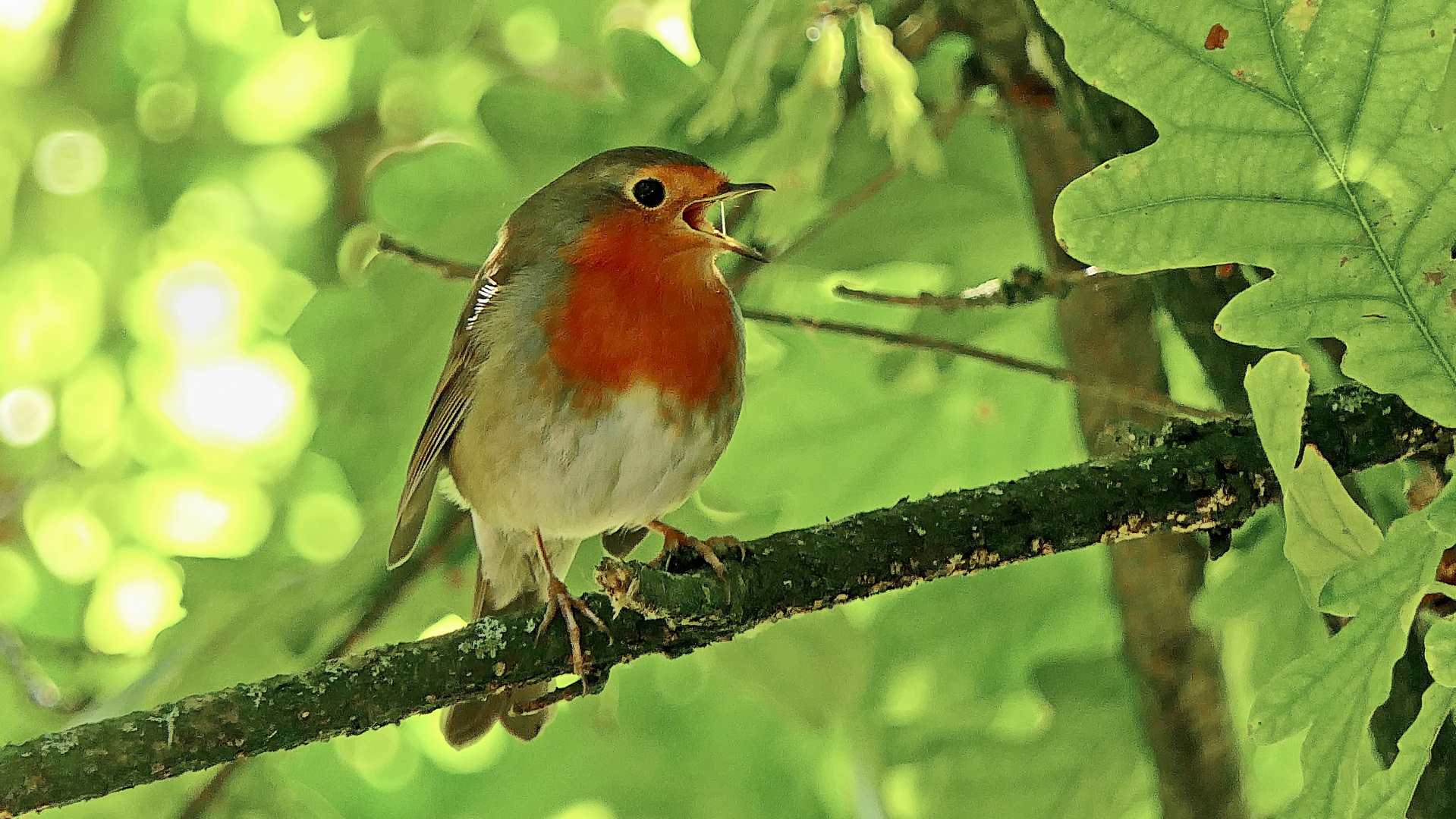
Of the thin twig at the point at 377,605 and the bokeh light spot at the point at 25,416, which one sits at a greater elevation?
the thin twig at the point at 377,605

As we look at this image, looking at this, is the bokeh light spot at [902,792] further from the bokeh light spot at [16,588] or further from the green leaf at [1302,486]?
the bokeh light spot at [16,588]

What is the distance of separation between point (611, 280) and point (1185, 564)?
164 cm

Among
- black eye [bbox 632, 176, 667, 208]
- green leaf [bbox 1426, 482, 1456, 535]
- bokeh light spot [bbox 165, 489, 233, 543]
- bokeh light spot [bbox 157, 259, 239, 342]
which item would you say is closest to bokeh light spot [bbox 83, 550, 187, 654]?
bokeh light spot [bbox 165, 489, 233, 543]

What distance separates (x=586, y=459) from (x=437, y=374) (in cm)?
78

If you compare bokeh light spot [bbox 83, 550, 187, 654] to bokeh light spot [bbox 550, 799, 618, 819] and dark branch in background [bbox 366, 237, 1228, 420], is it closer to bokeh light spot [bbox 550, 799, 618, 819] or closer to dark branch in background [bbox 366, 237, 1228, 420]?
bokeh light spot [bbox 550, 799, 618, 819]

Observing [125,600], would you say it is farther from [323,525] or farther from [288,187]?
[288,187]

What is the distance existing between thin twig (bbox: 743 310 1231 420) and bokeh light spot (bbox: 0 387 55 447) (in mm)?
2891

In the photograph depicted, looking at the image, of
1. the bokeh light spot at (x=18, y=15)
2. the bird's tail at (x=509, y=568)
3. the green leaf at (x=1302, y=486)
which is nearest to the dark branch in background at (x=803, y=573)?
the green leaf at (x=1302, y=486)

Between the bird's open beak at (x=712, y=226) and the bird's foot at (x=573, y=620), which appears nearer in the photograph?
the bird's foot at (x=573, y=620)

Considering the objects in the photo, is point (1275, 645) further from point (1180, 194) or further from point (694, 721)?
point (694, 721)

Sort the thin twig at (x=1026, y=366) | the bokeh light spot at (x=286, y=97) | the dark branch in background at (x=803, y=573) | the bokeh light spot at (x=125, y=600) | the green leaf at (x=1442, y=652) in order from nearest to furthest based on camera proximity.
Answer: the green leaf at (x=1442, y=652), the dark branch in background at (x=803, y=573), the thin twig at (x=1026, y=366), the bokeh light spot at (x=125, y=600), the bokeh light spot at (x=286, y=97)

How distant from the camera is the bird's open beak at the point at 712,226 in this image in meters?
2.88

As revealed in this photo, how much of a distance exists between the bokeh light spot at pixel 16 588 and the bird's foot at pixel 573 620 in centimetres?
283

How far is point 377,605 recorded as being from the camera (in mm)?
3615
